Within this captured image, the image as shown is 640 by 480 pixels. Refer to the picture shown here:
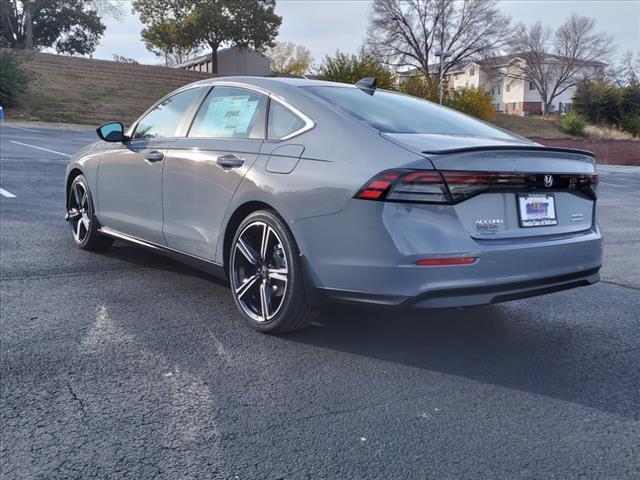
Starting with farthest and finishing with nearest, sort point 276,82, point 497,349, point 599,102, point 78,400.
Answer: point 599,102, point 276,82, point 497,349, point 78,400

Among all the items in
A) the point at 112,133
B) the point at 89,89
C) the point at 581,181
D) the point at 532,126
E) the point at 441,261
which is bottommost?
the point at 441,261

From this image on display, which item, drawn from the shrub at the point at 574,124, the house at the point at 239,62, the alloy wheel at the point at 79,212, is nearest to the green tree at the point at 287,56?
the house at the point at 239,62

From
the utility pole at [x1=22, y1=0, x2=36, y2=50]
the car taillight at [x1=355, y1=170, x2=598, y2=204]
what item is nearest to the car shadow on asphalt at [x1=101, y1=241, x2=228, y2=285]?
the car taillight at [x1=355, y1=170, x2=598, y2=204]

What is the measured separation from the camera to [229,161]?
14.1ft

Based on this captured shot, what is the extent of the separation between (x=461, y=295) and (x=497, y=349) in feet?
2.41

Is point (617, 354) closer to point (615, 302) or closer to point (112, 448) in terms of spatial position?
point (615, 302)

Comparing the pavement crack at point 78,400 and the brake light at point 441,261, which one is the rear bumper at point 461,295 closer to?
the brake light at point 441,261

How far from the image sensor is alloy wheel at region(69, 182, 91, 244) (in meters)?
6.24

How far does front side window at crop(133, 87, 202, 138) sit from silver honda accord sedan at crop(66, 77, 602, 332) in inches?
1.2

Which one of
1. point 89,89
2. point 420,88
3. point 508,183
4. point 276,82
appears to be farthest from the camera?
point 89,89

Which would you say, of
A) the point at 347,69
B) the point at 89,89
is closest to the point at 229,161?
the point at 347,69

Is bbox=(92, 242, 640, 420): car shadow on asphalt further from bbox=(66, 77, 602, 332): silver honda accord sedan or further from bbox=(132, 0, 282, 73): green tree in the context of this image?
bbox=(132, 0, 282, 73): green tree

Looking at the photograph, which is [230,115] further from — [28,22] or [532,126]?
[28,22]

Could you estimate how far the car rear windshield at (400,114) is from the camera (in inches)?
159
